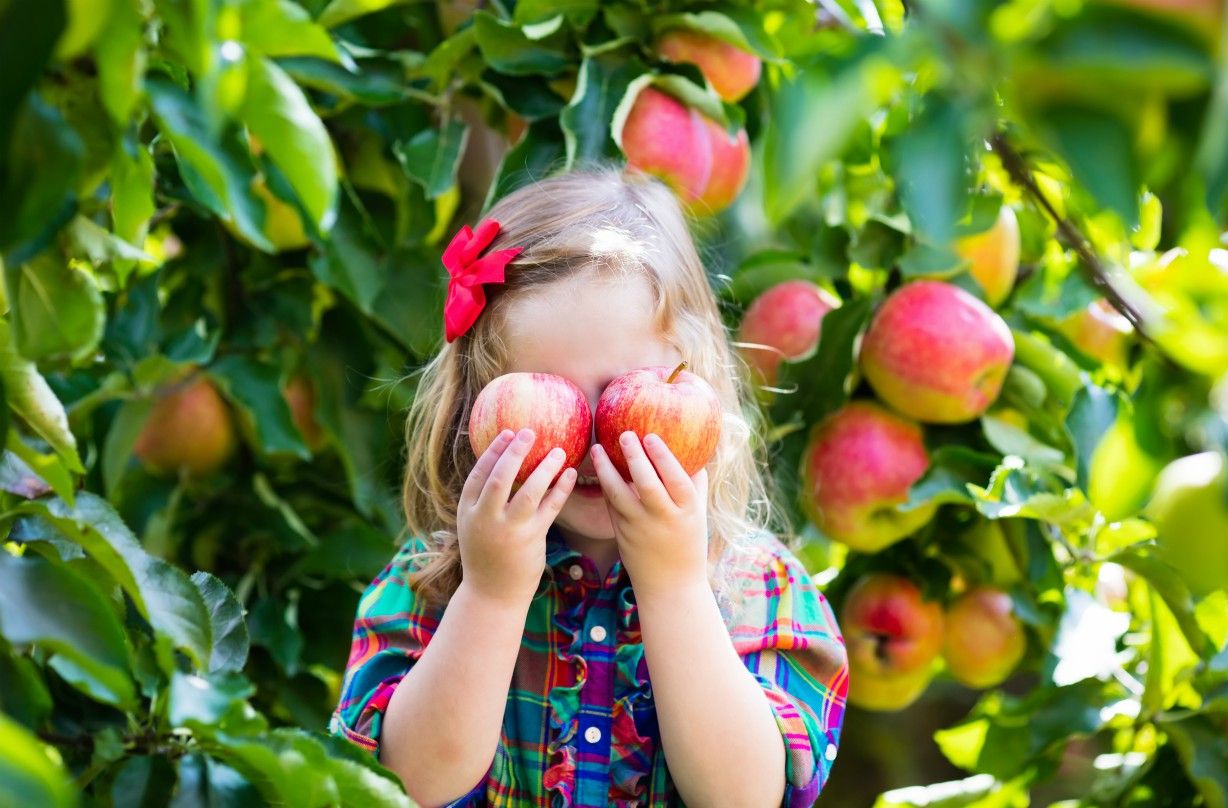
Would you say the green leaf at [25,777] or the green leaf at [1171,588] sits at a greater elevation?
the green leaf at [25,777]

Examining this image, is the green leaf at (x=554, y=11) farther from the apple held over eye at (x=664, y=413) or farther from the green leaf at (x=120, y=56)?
the green leaf at (x=120, y=56)

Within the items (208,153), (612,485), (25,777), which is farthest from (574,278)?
(25,777)

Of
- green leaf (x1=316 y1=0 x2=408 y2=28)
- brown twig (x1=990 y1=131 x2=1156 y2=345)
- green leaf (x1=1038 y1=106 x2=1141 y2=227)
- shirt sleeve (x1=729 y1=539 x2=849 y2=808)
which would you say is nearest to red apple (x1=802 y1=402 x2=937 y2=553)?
shirt sleeve (x1=729 y1=539 x2=849 y2=808)

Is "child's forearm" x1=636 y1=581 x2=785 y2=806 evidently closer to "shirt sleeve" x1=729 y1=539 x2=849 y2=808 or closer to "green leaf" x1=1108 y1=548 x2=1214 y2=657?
"shirt sleeve" x1=729 y1=539 x2=849 y2=808

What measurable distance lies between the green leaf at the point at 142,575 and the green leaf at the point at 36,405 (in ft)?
0.12

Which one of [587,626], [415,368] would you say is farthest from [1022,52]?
[415,368]

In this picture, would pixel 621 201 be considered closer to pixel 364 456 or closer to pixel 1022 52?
pixel 364 456

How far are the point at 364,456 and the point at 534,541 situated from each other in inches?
21.2

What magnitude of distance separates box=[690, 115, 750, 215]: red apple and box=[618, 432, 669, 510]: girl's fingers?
1.69 ft

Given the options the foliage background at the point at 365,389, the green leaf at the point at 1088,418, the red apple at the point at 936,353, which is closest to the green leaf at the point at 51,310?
the foliage background at the point at 365,389

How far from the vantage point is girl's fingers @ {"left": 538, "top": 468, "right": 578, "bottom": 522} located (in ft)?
3.16

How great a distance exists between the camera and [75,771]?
719 millimetres

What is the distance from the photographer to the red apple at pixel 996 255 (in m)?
1.43

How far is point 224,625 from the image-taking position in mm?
826
